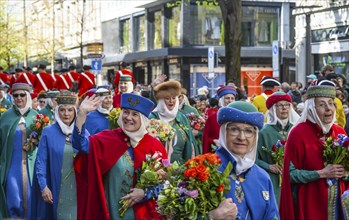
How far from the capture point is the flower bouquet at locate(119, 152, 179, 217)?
24.4 feet

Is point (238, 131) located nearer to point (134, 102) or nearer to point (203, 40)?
point (134, 102)

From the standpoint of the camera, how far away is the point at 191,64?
147 feet

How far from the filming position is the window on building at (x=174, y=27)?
1802 inches

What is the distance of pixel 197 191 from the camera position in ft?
18.2

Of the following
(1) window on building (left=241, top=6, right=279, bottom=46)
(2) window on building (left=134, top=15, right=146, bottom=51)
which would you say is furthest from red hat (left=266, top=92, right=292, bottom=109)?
(2) window on building (left=134, top=15, right=146, bottom=51)

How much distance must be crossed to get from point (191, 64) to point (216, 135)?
3252 centimetres

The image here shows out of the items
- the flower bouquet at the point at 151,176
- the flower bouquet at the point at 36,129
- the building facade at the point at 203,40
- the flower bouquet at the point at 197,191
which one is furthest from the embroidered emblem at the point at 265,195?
the building facade at the point at 203,40

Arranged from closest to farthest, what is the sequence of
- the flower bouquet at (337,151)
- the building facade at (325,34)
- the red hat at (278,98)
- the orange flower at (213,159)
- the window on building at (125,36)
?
the orange flower at (213,159) → the flower bouquet at (337,151) → the red hat at (278,98) → the building facade at (325,34) → the window on building at (125,36)

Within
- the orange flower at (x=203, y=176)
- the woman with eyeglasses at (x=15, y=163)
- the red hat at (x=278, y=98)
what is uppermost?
the red hat at (x=278, y=98)

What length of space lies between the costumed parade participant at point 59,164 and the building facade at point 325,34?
20.9m

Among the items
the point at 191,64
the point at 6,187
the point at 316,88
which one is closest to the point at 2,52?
the point at 191,64

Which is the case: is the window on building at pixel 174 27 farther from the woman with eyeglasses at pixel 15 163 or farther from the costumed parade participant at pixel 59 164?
the costumed parade participant at pixel 59 164

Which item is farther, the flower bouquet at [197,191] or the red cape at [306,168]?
the red cape at [306,168]

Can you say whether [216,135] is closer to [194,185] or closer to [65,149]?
[65,149]
